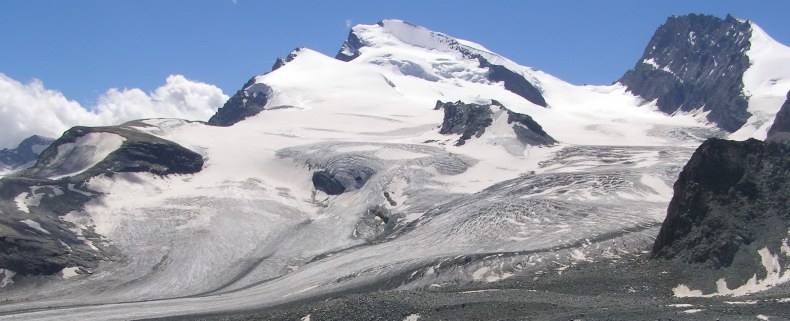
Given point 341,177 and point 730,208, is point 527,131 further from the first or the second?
point 730,208

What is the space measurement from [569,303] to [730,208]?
757 inches

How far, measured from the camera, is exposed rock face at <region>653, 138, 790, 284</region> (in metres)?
52.3

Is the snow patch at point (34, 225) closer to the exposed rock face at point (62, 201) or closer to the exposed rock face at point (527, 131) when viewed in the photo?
the exposed rock face at point (62, 201)

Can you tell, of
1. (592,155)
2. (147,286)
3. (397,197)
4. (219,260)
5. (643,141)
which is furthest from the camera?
(643,141)

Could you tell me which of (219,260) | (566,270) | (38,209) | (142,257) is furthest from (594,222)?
(38,209)

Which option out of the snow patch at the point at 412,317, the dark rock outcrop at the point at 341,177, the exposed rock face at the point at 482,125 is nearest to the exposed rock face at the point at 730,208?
the snow patch at the point at 412,317

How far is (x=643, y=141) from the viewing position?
6973 inches

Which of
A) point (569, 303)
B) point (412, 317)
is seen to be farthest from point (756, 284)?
point (412, 317)

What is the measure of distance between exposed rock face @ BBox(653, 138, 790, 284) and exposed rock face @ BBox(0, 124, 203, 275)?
55857 millimetres

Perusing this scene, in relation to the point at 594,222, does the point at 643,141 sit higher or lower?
higher

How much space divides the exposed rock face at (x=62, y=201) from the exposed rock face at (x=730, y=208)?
55857 mm

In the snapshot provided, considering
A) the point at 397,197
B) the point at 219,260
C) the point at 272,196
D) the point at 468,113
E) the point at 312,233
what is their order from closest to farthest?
the point at 219,260 → the point at 312,233 → the point at 397,197 → the point at 272,196 → the point at 468,113

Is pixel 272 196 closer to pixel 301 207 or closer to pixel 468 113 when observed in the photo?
pixel 301 207

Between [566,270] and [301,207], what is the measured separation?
51.6 meters
